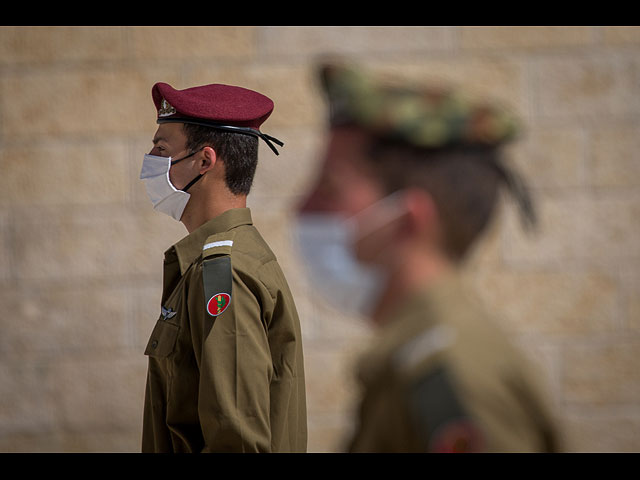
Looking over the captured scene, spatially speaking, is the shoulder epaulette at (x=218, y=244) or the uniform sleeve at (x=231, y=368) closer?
the uniform sleeve at (x=231, y=368)

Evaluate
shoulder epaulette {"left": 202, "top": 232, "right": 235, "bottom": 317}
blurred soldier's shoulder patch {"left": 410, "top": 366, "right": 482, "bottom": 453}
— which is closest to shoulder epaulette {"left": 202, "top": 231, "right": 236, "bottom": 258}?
shoulder epaulette {"left": 202, "top": 232, "right": 235, "bottom": 317}

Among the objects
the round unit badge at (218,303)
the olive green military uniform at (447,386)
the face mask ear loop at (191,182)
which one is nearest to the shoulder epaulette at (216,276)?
the round unit badge at (218,303)

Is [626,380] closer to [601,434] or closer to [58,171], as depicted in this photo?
[601,434]

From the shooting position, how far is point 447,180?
90 centimetres

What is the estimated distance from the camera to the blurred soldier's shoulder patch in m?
0.81

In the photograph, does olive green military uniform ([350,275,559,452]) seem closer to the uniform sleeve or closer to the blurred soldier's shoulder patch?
the blurred soldier's shoulder patch

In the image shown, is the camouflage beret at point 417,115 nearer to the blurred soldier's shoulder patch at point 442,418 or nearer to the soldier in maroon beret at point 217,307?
the blurred soldier's shoulder patch at point 442,418

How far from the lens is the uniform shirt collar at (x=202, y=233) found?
191 centimetres

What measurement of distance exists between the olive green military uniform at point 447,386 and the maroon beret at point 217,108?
3.70 ft

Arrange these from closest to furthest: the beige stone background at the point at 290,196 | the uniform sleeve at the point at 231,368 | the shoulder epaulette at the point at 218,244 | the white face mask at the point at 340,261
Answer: the white face mask at the point at 340,261, the uniform sleeve at the point at 231,368, the shoulder epaulette at the point at 218,244, the beige stone background at the point at 290,196

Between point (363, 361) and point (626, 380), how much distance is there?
129 inches

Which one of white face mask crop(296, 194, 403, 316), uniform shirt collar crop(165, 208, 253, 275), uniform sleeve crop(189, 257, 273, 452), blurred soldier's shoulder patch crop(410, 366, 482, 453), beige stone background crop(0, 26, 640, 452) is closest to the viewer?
blurred soldier's shoulder patch crop(410, 366, 482, 453)

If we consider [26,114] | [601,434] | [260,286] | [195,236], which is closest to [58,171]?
[26,114]

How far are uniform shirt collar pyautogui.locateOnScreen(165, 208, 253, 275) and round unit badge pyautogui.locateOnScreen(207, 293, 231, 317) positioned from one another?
0.22m
